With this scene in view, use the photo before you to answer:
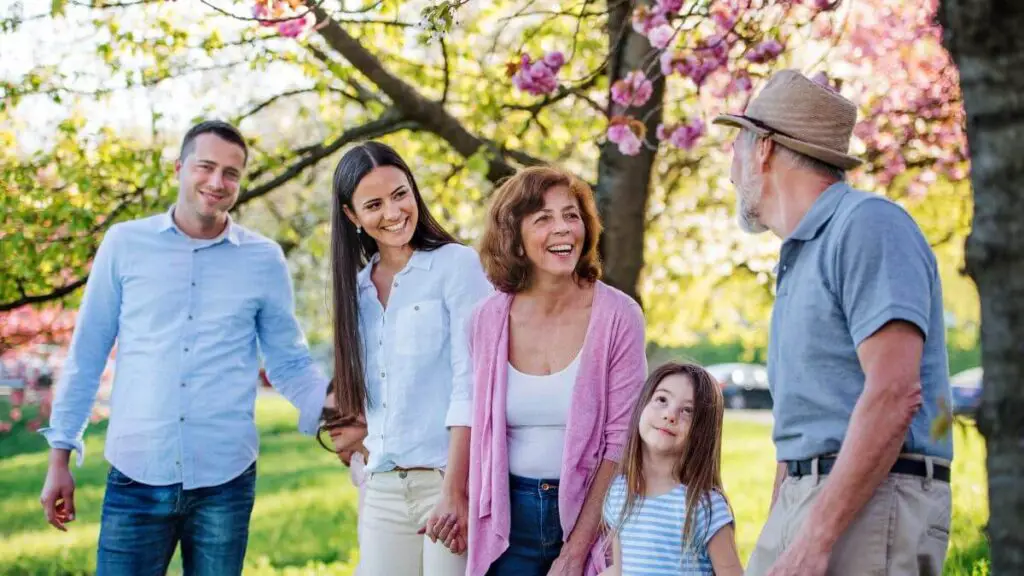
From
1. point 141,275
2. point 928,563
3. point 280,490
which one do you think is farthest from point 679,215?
point 928,563

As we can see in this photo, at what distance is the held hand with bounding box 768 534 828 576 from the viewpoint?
268 cm

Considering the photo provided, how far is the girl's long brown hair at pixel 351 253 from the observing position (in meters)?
4.43

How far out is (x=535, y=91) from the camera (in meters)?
7.34

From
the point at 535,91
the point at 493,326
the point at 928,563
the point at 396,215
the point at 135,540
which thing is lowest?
the point at 135,540

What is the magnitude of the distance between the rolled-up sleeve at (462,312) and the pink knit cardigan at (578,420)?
0.18 m

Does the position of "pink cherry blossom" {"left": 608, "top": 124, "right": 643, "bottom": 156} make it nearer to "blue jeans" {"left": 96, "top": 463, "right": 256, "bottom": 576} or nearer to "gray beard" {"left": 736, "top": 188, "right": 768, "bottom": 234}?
"blue jeans" {"left": 96, "top": 463, "right": 256, "bottom": 576}

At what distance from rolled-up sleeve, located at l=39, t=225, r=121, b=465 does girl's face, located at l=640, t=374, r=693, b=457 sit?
6.94 feet

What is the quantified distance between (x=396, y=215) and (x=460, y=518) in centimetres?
102

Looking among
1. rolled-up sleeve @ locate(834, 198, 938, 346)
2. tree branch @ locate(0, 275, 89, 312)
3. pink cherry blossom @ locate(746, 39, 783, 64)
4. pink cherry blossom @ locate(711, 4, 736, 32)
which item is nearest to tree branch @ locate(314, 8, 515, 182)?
pink cherry blossom @ locate(711, 4, 736, 32)

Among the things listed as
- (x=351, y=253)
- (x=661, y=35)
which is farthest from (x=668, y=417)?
(x=661, y=35)

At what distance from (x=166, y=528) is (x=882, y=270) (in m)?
2.90

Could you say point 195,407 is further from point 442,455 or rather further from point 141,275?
point 442,455

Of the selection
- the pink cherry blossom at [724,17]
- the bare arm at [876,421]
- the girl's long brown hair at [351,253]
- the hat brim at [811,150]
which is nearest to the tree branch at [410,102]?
the pink cherry blossom at [724,17]

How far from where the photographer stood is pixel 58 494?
4730 mm
